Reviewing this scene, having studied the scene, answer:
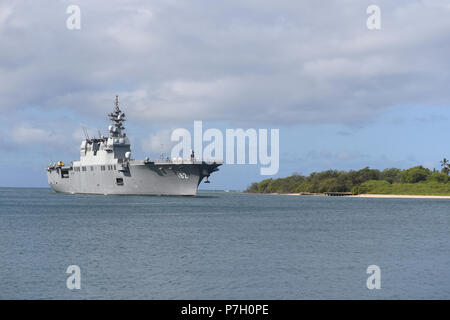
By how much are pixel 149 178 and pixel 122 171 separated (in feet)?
21.8

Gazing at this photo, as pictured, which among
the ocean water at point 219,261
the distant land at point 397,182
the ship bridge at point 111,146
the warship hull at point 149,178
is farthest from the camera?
the distant land at point 397,182

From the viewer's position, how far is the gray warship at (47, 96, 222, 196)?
90.4 m

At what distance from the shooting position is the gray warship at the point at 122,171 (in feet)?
297

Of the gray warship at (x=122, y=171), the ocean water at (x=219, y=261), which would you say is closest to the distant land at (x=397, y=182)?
the gray warship at (x=122, y=171)

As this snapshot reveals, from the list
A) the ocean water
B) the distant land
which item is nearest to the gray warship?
the ocean water

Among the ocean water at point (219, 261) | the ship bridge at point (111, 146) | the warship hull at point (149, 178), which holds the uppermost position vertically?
the ship bridge at point (111, 146)

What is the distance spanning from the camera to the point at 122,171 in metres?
97.4

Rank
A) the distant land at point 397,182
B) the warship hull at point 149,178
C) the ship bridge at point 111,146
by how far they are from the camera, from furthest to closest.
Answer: the distant land at point 397,182
the ship bridge at point 111,146
the warship hull at point 149,178

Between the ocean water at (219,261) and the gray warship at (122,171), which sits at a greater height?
the gray warship at (122,171)

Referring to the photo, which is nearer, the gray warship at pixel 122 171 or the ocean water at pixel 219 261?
the ocean water at pixel 219 261

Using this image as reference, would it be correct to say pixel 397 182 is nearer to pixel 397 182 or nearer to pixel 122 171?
pixel 397 182

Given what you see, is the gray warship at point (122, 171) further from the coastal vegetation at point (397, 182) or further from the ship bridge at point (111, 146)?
the coastal vegetation at point (397, 182)

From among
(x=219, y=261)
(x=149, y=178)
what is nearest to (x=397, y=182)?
(x=149, y=178)
